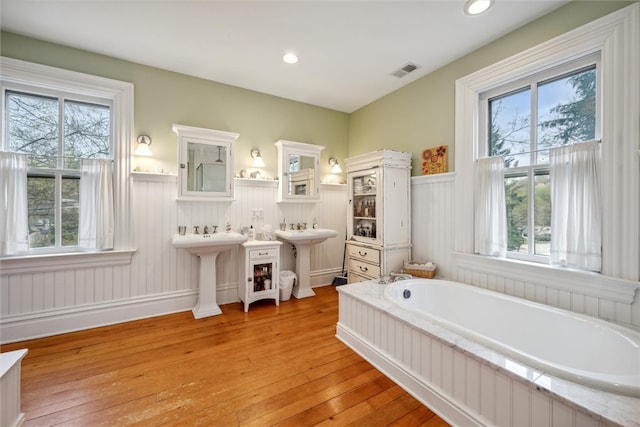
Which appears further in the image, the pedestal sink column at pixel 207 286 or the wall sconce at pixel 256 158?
the wall sconce at pixel 256 158

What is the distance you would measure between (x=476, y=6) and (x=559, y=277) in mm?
2185

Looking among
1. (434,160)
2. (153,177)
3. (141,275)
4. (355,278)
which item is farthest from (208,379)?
(434,160)

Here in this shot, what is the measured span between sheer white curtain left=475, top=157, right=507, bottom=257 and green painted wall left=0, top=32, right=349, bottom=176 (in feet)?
7.73

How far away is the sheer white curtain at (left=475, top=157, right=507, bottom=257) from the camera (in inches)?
92.8

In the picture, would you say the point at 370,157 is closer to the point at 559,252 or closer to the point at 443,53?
the point at 443,53

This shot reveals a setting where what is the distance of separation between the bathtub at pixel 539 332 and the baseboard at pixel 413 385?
398 millimetres

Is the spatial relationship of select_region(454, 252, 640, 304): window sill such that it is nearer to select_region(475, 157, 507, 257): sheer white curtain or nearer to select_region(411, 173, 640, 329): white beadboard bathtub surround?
select_region(411, 173, 640, 329): white beadboard bathtub surround

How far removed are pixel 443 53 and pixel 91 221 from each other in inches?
157

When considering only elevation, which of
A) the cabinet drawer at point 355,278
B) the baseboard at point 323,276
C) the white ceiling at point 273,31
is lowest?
the baseboard at point 323,276

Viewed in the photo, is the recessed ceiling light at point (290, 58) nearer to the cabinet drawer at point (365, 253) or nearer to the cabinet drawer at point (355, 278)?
the cabinet drawer at point (365, 253)

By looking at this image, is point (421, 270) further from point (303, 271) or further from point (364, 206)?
point (303, 271)

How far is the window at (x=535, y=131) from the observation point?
197cm

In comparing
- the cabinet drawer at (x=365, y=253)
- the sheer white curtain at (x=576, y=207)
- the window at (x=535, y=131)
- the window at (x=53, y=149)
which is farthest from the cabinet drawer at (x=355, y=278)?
the window at (x=53, y=149)

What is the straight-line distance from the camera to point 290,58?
2.71 meters
